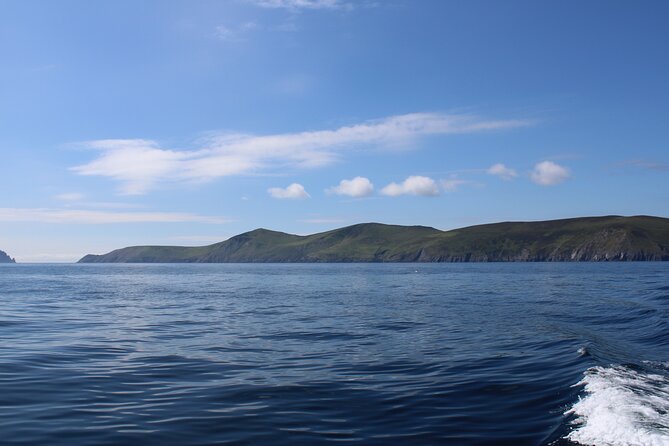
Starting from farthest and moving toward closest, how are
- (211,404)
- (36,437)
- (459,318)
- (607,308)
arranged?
(607,308) → (459,318) → (211,404) → (36,437)

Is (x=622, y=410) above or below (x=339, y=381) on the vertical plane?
above

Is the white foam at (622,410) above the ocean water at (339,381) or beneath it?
above

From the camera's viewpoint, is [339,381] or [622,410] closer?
[622,410]

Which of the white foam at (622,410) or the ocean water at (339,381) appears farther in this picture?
the ocean water at (339,381)

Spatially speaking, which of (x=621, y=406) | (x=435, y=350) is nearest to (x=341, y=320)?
(x=435, y=350)

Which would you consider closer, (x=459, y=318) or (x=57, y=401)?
(x=57, y=401)

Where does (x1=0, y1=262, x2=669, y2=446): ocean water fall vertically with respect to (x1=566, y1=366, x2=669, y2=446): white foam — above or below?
below

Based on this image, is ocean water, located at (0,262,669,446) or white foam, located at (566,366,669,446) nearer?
white foam, located at (566,366,669,446)

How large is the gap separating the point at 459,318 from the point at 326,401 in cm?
2568

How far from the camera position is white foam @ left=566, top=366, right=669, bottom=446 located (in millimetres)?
12807

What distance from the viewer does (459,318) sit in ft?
134

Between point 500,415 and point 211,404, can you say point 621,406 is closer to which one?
point 500,415

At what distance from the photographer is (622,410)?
48.8 ft

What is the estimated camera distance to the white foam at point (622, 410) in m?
12.8
